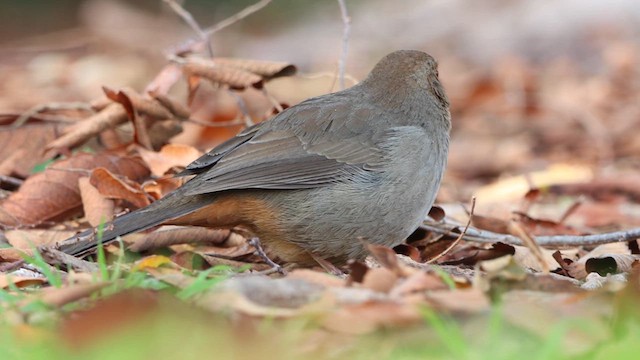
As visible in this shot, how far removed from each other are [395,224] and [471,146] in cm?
448

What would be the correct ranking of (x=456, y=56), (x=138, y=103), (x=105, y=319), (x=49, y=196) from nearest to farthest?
(x=105, y=319) → (x=49, y=196) → (x=138, y=103) → (x=456, y=56)

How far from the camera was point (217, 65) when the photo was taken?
17.9ft

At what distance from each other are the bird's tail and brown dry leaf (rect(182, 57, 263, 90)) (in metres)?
1.41

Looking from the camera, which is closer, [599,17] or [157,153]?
[157,153]

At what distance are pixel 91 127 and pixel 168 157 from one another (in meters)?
0.54

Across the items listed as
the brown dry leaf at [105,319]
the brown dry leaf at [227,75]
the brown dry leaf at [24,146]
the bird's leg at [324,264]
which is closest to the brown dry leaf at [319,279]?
the brown dry leaf at [105,319]

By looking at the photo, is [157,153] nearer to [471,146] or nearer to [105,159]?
[105,159]

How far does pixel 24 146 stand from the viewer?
559cm

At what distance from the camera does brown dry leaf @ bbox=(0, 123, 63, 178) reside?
17.8 feet

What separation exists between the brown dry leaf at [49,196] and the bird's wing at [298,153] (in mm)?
819

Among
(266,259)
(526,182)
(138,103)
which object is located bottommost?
(526,182)

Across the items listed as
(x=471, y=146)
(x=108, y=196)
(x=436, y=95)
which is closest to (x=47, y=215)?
(x=108, y=196)

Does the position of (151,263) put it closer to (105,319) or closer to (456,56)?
(105,319)

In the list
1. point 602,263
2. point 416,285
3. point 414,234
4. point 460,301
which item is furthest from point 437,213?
point 460,301
